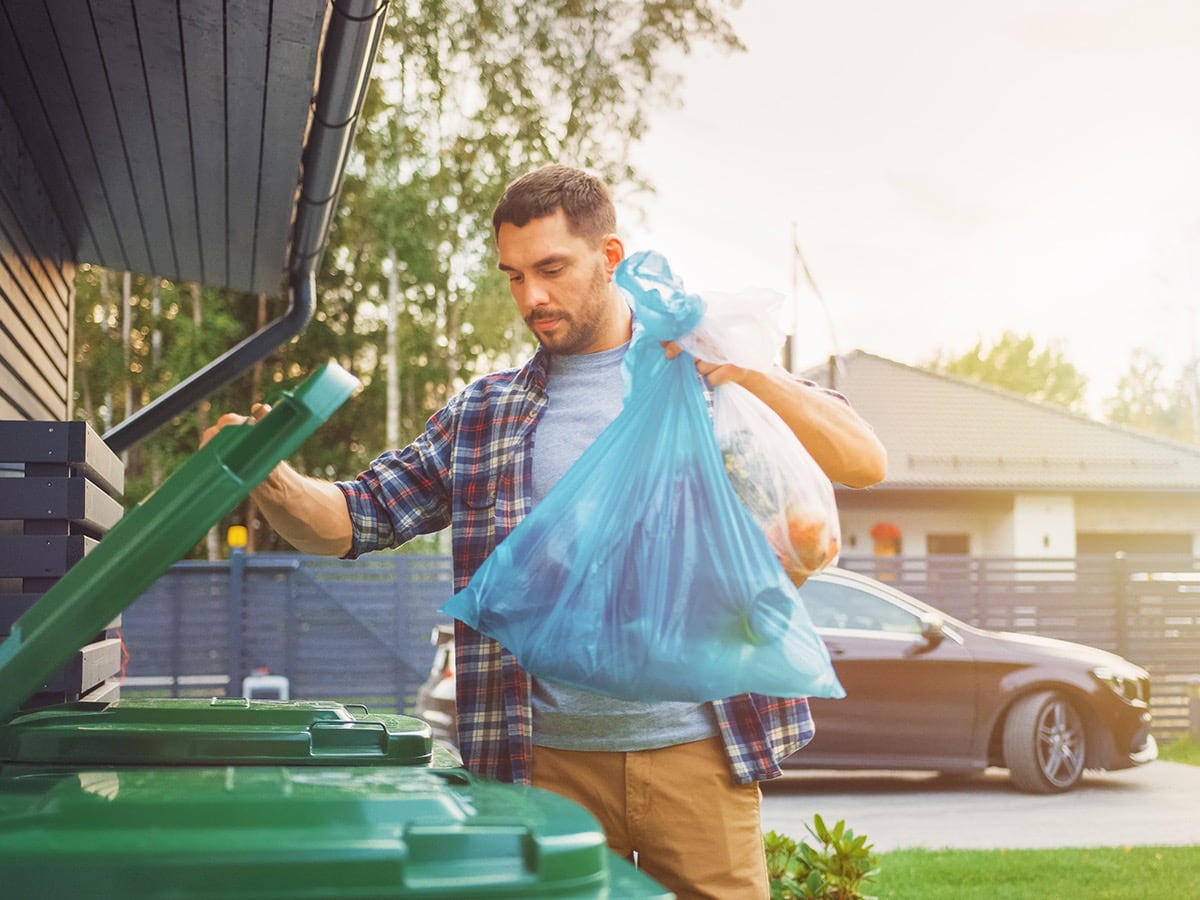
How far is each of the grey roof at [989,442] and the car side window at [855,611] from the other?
514 inches

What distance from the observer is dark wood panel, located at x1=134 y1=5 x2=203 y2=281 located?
11.4 feet

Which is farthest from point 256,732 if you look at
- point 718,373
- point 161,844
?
point 718,373

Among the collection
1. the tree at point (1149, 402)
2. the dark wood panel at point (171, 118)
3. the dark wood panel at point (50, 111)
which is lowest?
the dark wood panel at point (171, 118)

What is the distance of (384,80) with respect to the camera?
2109 centimetres

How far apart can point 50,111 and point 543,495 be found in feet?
8.84

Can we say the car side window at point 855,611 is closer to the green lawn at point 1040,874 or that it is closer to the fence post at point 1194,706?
the green lawn at point 1040,874

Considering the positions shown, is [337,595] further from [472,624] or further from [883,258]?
[883,258]

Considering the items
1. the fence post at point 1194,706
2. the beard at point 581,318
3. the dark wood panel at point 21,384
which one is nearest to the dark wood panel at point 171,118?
the dark wood panel at point 21,384

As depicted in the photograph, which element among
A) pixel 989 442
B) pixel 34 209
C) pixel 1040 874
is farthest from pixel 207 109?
pixel 989 442

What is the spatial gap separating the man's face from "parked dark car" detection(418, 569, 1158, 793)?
6.75 metres

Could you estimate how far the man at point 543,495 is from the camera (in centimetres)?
221

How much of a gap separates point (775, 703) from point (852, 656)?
22.4 ft

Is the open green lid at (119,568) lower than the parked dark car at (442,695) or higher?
higher

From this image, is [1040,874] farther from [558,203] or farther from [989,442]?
[989,442]
